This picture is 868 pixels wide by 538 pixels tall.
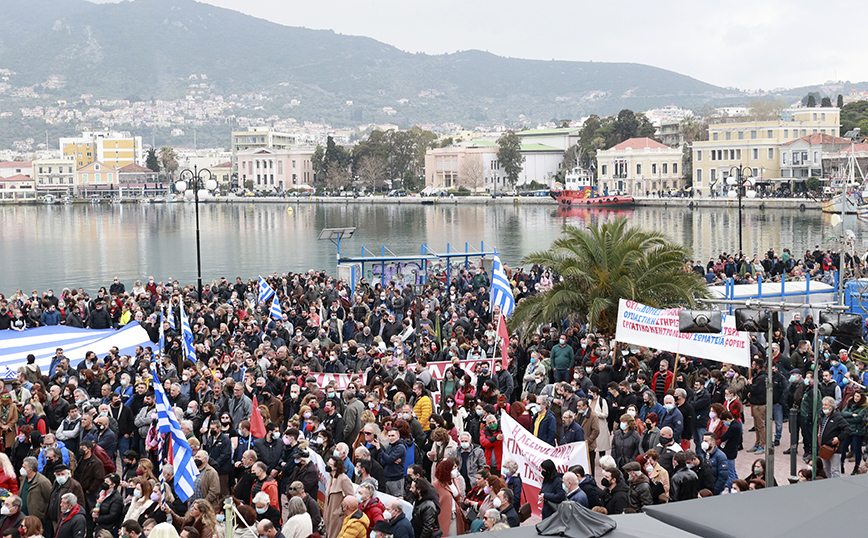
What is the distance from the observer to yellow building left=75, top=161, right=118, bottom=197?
518 ft

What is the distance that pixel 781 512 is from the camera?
467 cm

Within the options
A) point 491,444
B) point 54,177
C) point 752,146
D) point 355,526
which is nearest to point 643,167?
point 752,146

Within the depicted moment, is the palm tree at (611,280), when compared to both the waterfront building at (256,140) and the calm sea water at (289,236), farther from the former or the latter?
the waterfront building at (256,140)

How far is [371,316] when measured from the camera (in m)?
17.3

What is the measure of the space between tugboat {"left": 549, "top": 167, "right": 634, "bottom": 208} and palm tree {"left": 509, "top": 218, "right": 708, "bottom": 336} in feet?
294

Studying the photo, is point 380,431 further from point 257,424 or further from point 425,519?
point 425,519

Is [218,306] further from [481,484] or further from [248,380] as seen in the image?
[481,484]

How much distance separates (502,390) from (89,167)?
528 feet

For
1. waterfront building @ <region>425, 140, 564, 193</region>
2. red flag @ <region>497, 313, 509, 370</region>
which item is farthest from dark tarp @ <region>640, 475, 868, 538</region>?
waterfront building @ <region>425, 140, 564, 193</region>

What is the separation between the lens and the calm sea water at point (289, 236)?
2149 inches

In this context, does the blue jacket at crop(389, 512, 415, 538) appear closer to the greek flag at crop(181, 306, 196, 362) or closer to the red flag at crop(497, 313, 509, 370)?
the red flag at crop(497, 313, 509, 370)

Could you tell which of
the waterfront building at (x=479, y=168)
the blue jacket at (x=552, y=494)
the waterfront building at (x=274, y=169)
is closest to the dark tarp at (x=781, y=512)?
the blue jacket at (x=552, y=494)

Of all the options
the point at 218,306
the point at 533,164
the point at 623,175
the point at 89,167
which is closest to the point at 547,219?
the point at 623,175

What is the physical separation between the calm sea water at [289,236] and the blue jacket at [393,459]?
40550 millimetres
